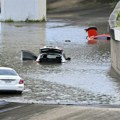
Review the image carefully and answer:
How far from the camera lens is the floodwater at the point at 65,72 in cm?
2639

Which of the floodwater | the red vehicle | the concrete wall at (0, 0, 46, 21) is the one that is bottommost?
the floodwater

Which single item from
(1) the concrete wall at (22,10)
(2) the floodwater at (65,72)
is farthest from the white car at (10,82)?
(1) the concrete wall at (22,10)

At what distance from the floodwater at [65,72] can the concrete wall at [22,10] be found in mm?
21006

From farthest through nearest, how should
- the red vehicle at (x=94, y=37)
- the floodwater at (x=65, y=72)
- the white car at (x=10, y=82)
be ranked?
the red vehicle at (x=94, y=37) < the floodwater at (x=65, y=72) < the white car at (x=10, y=82)

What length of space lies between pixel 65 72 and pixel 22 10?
5441 cm

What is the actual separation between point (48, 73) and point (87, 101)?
451 inches

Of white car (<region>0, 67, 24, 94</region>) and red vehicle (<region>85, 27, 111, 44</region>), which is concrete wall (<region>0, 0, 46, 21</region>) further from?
white car (<region>0, 67, 24, 94</region>)

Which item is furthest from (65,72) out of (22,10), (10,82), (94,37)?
(22,10)

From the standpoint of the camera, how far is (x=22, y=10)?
3568 inches

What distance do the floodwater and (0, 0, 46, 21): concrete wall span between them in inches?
827

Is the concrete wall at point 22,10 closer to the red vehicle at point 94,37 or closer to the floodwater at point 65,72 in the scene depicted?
the floodwater at point 65,72

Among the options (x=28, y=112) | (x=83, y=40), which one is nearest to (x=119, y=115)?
(x=28, y=112)

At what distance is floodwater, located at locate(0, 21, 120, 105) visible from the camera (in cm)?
2639

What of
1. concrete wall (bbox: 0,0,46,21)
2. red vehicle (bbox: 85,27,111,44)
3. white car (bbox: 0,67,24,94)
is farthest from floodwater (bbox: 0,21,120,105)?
concrete wall (bbox: 0,0,46,21)
